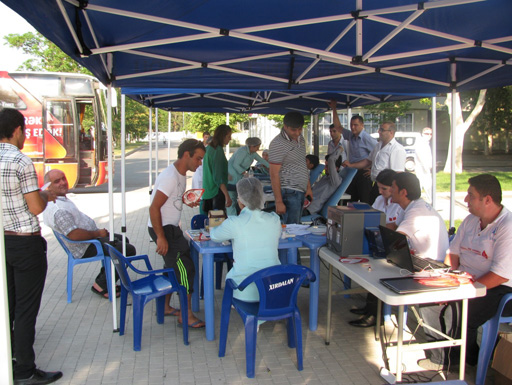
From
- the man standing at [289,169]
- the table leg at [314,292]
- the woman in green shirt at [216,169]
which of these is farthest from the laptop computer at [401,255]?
the woman in green shirt at [216,169]

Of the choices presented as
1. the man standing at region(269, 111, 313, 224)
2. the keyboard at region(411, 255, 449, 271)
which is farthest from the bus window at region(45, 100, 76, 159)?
the keyboard at region(411, 255, 449, 271)

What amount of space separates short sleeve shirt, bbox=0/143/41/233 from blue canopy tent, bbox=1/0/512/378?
84cm

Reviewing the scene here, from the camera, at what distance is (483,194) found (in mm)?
3172

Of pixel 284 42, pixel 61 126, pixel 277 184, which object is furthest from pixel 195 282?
pixel 61 126

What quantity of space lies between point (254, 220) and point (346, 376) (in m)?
1.34

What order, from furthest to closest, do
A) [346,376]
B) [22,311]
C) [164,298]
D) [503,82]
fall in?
[503,82], [164,298], [346,376], [22,311]

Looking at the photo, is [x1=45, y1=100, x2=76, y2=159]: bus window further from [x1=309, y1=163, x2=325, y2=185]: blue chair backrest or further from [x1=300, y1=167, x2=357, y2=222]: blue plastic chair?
[x1=300, y1=167, x2=357, y2=222]: blue plastic chair

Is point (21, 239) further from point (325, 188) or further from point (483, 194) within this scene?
point (325, 188)

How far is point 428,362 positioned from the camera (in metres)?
3.49

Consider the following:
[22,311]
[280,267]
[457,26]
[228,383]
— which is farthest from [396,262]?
[22,311]

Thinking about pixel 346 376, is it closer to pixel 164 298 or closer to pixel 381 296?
pixel 381 296

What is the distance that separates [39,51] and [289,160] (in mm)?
20462

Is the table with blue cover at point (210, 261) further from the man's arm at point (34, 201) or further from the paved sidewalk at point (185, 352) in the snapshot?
the man's arm at point (34, 201)

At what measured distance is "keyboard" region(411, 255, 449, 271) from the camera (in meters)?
3.15
